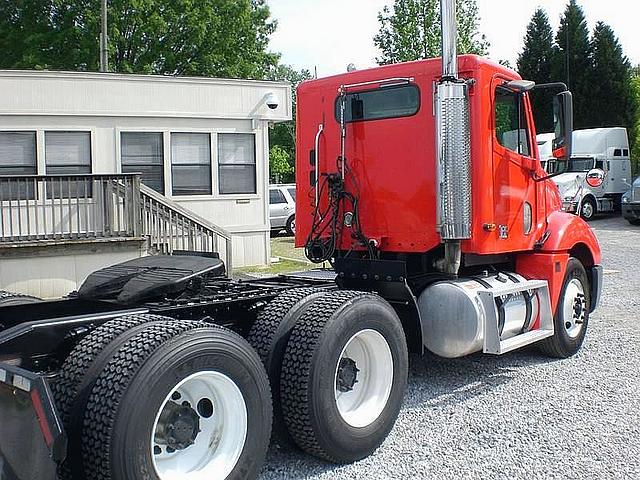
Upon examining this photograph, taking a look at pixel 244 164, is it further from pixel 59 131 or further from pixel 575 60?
pixel 575 60

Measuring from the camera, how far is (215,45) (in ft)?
121

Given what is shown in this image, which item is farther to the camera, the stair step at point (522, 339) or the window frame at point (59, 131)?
the window frame at point (59, 131)

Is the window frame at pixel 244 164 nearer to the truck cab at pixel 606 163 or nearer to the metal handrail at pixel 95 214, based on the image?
the metal handrail at pixel 95 214

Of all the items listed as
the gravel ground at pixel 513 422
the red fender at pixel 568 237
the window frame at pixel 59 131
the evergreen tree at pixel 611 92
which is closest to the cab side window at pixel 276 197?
the window frame at pixel 59 131

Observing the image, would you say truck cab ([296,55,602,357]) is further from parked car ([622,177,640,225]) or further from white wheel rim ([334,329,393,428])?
parked car ([622,177,640,225])

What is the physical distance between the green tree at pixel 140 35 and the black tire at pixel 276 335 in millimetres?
31128

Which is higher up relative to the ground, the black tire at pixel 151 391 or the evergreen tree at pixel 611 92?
the evergreen tree at pixel 611 92

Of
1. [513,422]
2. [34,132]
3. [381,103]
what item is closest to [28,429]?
[513,422]

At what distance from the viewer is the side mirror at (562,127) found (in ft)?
21.5

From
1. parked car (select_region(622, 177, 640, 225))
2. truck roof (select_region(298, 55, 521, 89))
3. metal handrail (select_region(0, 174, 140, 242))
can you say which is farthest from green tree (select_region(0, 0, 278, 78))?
truck roof (select_region(298, 55, 521, 89))

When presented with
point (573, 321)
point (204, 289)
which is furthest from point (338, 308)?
point (573, 321)

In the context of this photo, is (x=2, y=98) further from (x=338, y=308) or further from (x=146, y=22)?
(x=146, y=22)

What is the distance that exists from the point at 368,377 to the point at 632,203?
21.1 m

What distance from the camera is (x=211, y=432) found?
399cm
